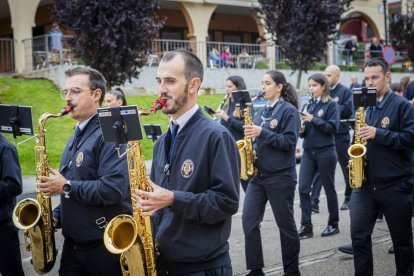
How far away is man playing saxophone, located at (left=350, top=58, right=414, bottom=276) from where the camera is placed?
18.5ft

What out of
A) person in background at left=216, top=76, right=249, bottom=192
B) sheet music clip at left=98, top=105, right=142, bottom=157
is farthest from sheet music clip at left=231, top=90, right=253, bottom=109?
sheet music clip at left=98, top=105, right=142, bottom=157

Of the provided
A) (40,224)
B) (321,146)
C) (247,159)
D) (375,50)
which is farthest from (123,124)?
(375,50)

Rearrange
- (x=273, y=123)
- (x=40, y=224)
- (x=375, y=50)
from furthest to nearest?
(x=375, y=50) → (x=273, y=123) → (x=40, y=224)

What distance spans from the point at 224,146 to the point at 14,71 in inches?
829

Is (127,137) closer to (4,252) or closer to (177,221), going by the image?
(177,221)

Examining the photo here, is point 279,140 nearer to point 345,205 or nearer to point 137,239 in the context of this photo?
point 137,239

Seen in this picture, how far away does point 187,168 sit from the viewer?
3.63m

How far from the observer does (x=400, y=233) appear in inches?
223

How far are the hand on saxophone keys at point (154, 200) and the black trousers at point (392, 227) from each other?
9.39ft

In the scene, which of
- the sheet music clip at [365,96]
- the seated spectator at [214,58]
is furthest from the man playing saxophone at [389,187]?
the seated spectator at [214,58]

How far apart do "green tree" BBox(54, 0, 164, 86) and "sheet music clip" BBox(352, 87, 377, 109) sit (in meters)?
10.4

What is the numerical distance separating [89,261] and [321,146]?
501 centimetres

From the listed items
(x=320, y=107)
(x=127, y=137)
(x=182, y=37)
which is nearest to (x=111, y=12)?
(x=320, y=107)

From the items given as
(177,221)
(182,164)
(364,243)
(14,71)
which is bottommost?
(364,243)
